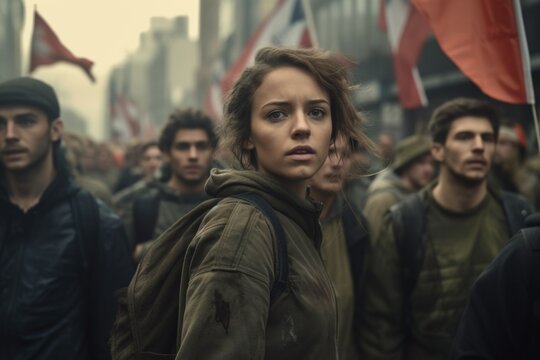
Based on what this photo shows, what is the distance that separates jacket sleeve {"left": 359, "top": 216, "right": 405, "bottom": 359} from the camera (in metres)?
4.55

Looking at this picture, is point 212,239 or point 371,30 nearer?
point 212,239

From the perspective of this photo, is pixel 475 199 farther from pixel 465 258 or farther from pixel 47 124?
pixel 47 124

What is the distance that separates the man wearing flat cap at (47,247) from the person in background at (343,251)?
134cm

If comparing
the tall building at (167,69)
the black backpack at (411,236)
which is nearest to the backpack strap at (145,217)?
the black backpack at (411,236)

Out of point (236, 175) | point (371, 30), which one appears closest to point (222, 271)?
point (236, 175)

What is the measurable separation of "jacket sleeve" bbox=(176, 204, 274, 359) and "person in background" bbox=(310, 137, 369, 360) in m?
2.39

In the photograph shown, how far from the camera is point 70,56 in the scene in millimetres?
6188

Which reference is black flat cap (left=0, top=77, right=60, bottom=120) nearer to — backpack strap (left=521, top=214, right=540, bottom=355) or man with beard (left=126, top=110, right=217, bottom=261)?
man with beard (left=126, top=110, right=217, bottom=261)

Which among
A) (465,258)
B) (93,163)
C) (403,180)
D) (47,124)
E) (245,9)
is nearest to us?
(47,124)

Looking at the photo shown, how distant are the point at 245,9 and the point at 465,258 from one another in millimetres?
36089

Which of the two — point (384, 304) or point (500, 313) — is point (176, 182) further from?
point (500, 313)

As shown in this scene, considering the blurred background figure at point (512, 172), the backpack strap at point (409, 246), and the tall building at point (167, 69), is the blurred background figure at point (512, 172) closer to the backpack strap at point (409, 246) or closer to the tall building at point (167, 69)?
the backpack strap at point (409, 246)

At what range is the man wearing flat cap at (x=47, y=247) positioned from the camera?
3.56m

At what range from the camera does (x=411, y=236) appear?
4.57 metres
